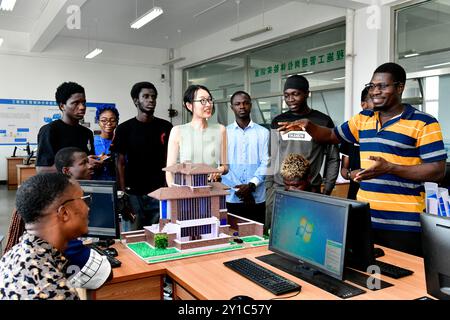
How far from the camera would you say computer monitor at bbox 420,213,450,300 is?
122 cm

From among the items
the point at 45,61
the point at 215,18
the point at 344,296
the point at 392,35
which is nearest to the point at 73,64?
the point at 45,61

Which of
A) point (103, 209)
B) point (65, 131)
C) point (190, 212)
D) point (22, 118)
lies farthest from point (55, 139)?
point (22, 118)

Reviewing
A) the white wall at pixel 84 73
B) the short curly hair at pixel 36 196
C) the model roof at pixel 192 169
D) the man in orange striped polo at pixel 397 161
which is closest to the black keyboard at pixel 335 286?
the man in orange striped polo at pixel 397 161

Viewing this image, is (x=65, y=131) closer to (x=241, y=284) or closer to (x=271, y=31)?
(x=241, y=284)

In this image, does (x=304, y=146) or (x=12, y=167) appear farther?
(x=12, y=167)

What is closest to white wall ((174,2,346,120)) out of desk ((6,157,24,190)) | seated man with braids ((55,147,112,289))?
desk ((6,157,24,190))

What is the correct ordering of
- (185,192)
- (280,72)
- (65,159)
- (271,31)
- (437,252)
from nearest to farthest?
(437,252) < (185,192) < (65,159) < (271,31) < (280,72)

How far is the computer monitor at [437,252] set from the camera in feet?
4.01

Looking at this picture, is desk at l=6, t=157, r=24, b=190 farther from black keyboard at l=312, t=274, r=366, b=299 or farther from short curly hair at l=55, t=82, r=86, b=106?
black keyboard at l=312, t=274, r=366, b=299

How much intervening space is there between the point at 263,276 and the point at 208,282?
0.22 m

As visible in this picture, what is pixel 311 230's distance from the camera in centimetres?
156

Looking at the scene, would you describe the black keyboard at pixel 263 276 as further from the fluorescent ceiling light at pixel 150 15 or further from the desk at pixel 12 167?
the desk at pixel 12 167

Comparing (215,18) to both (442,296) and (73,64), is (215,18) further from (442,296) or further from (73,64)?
(442,296)

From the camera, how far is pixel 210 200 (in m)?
2.10
